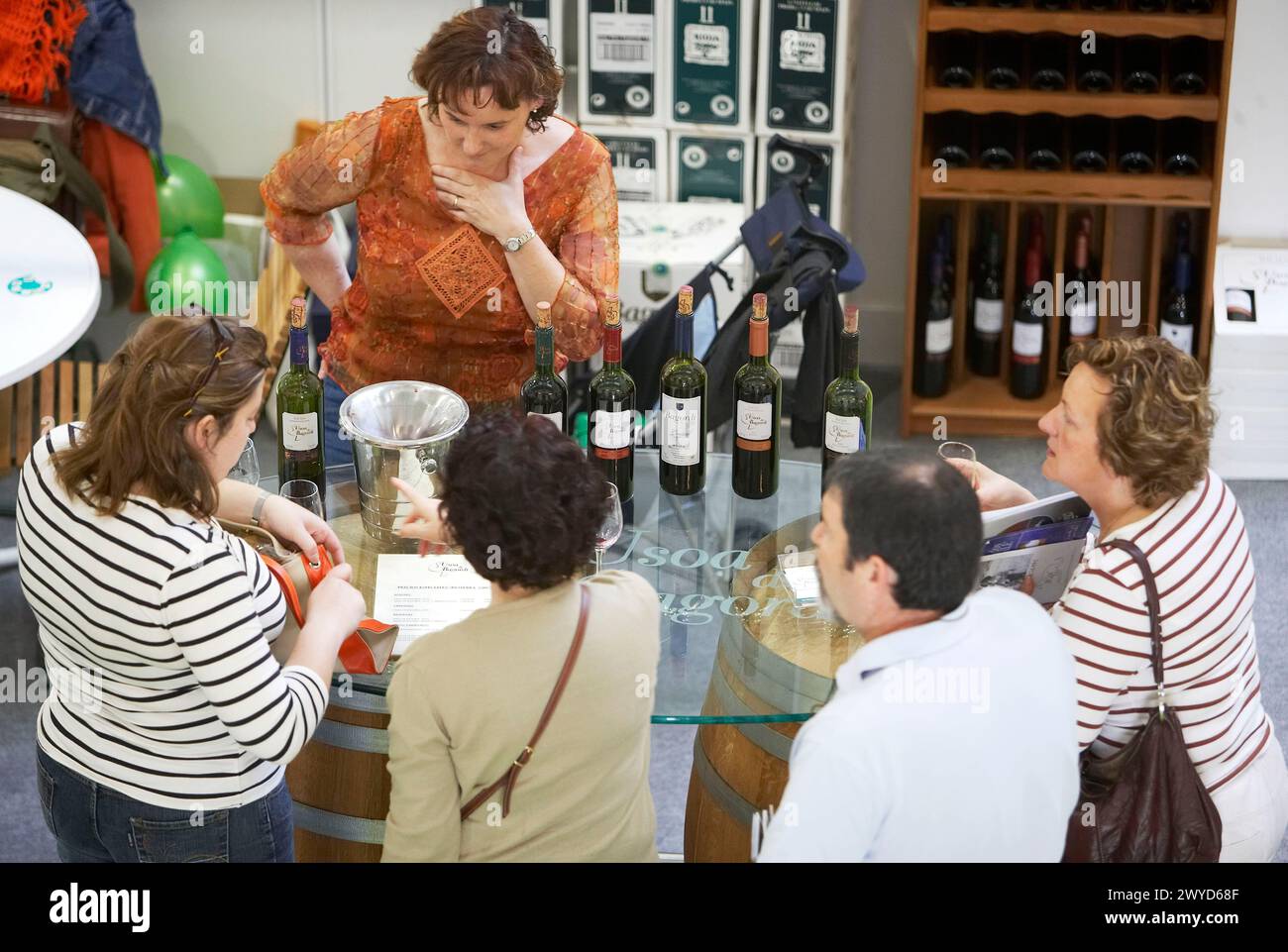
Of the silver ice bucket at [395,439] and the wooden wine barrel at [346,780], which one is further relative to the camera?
the silver ice bucket at [395,439]

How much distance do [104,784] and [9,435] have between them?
9.69 feet

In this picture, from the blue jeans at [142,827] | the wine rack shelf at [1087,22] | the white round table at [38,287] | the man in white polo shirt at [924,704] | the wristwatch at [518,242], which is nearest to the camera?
the man in white polo shirt at [924,704]

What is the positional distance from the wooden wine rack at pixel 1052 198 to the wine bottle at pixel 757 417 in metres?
1.78

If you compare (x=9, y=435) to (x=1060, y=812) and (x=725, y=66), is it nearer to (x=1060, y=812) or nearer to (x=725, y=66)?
(x=725, y=66)

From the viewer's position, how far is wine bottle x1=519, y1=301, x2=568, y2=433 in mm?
2805

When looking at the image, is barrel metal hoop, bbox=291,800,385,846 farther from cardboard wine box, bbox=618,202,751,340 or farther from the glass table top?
cardboard wine box, bbox=618,202,751,340

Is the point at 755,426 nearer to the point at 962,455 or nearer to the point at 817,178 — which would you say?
the point at 962,455

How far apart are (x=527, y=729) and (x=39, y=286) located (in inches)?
103

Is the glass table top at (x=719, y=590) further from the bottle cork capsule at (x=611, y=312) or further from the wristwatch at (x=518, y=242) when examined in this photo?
the wristwatch at (x=518, y=242)

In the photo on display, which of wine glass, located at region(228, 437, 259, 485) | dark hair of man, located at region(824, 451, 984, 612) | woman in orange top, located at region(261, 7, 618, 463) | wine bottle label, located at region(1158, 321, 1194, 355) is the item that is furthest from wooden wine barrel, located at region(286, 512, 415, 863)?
wine bottle label, located at region(1158, 321, 1194, 355)

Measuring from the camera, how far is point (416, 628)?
8.13 ft

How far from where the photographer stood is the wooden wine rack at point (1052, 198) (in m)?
4.65

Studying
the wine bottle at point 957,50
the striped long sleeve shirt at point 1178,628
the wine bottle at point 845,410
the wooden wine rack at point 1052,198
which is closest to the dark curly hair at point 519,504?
the striped long sleeve shirt at point 1178,628
